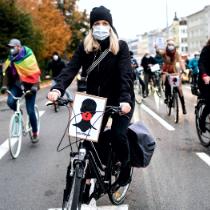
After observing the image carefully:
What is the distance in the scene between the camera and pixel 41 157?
7.96 metres


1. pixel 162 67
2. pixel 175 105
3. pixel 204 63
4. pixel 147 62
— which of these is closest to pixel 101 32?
pixel 204 63

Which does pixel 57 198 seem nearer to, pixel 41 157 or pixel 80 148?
pixel 80 148

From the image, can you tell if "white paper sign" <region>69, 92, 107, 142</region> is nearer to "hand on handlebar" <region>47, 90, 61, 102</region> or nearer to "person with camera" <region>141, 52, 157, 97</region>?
"hand on handlebar" <region>47, 90, 61, 102</region>

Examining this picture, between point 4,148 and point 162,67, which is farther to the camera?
point 162,67

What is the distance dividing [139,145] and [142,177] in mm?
1695

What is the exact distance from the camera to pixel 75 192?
3.73 meters

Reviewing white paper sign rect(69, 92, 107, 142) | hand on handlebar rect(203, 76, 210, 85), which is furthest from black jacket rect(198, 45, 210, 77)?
white paper sign rect(69, 92, 107, 142)

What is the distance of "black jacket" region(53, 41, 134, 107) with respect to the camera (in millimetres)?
4488

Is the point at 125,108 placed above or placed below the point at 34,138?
above

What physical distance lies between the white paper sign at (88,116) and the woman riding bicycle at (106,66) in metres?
0.39

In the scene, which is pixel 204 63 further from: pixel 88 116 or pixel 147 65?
pixel 147 65

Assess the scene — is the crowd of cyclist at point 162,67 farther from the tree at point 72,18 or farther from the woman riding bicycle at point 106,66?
the tree at point 72,18

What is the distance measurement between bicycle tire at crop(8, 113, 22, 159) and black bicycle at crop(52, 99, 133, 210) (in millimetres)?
3071

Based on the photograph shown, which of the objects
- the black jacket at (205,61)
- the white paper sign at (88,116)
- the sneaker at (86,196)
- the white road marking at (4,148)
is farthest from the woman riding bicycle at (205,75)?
the white paper sign at (88,116)
